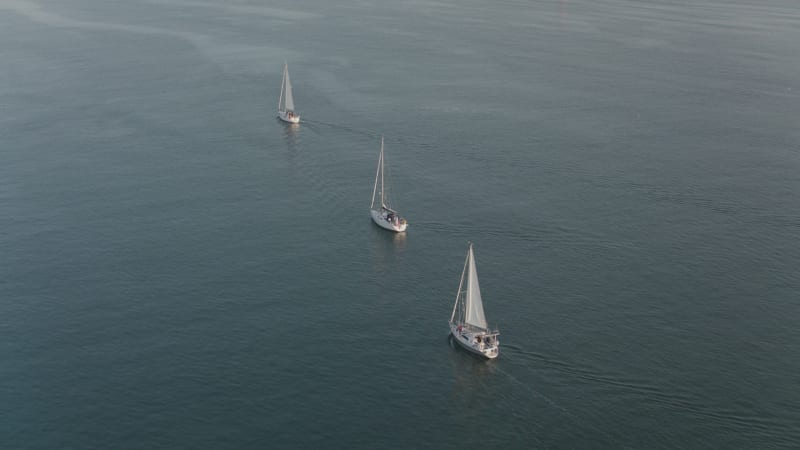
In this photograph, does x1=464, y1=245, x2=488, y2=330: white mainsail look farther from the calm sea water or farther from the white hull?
the calm sea water

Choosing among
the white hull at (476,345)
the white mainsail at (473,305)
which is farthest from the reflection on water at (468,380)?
the white mainsail at (473,305)

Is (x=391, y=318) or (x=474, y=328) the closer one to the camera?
(x=474, y=328)

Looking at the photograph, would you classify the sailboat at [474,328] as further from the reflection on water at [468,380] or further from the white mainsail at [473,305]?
the reflection on water at [468,380]

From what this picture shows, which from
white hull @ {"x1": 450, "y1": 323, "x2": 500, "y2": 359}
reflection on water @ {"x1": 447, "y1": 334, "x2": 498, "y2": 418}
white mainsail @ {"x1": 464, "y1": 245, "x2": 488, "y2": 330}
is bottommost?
reflection on water @ {"x1": 447, "y1": 334, "x2": 498, "y2": 418}

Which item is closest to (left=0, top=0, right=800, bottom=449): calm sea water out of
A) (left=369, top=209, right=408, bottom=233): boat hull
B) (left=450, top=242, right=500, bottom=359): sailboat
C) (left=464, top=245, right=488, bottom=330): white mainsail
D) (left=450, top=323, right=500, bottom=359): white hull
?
(left=450, top=323, right=500, bottom=359): white hull

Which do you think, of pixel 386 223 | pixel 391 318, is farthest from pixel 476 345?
pixel 386 223

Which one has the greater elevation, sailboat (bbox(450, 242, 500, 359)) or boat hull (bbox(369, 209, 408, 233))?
boat hull (bbox(369, 209, 408, 233))

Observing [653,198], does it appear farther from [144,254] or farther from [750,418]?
[144,254]

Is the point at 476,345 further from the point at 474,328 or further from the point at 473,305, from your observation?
the point at 473,305
